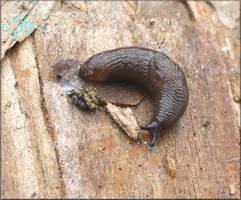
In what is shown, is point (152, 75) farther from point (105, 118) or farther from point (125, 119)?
point (105, 118)

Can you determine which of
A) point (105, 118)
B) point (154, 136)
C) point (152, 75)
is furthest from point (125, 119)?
point (152, 75)

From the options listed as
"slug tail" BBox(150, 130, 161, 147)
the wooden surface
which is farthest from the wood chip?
"slug tail" BBox(150, 130, 161, 147)

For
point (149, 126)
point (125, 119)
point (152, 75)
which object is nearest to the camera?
point (149, 126)

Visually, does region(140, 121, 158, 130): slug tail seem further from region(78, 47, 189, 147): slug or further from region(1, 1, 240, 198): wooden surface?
region(1, 1, 240, 198): wooden surface

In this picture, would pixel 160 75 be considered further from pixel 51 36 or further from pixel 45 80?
pixel 51 36

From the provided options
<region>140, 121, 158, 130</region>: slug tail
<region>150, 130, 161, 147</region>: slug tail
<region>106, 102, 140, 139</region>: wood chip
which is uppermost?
<region>106, 102, 140, 139</region>: wood chip

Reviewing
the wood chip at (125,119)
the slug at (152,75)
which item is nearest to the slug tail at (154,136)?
the slug at (152,75)

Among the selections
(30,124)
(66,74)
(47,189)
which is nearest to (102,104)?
(66,74)
